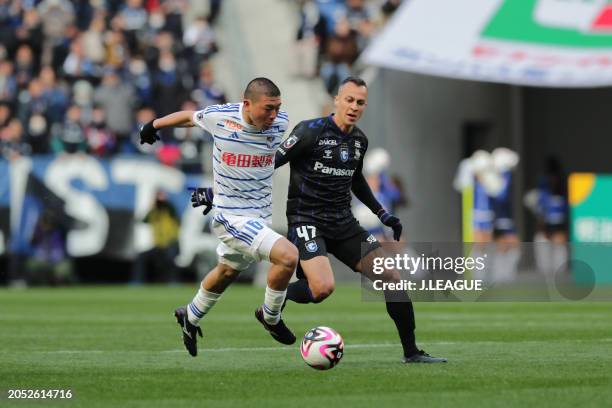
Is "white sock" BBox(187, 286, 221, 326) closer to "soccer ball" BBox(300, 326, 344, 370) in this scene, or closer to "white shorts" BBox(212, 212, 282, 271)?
"white shorts" BBox(212, 212, 282, 271)

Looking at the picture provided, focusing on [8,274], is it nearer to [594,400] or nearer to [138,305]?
[138,305]

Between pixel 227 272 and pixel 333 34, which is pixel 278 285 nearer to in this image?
pixel 227 272

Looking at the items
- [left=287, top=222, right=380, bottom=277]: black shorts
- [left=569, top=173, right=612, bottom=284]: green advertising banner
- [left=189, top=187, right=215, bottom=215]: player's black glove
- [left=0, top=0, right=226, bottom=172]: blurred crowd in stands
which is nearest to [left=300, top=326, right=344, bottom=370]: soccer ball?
[left=287, top=222, right=380, bottom=277]: black shorts

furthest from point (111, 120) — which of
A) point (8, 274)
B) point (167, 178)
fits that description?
point (8, 274)

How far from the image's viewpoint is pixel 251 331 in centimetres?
1477

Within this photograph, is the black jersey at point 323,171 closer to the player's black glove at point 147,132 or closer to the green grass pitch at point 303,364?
the player's black glove at point 147,132

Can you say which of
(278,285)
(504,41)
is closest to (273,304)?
(278,285)

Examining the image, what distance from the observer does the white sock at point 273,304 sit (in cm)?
1096

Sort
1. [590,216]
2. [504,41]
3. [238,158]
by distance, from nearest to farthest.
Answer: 1. [238,158]
2. [590,216]
3. [504,41]

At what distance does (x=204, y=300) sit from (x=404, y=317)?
158 centimetres

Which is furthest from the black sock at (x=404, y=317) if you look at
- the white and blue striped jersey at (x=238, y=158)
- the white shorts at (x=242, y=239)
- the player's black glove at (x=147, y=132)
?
the player's black glove at (x=147, y=132)

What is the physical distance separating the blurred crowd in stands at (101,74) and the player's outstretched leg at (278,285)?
47.4 ft

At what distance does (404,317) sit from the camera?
35.4ft

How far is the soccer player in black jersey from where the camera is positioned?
1097cm
